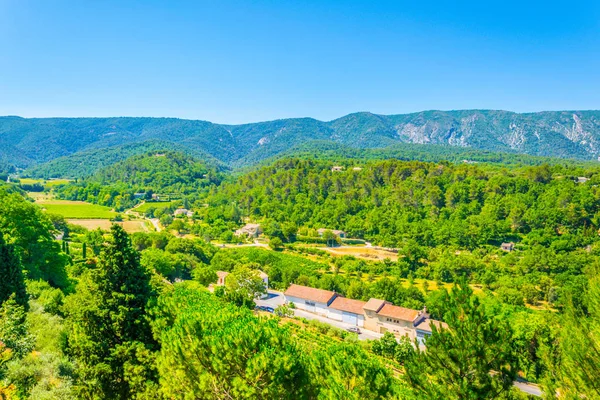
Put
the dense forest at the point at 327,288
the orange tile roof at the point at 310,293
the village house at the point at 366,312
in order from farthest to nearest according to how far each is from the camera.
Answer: the orange tile roof at the point at 310,293 < the village house at the point at 366,312 < the dense forest at the point at 327,288

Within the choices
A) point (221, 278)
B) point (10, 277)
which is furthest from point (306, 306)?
point (10, 277)

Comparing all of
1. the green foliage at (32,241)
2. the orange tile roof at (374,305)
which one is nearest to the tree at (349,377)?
the green foliage at (32,241)

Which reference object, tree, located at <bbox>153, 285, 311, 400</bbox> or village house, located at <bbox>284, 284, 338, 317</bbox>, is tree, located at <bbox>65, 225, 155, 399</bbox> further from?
village house, located at <bbox>284, 284, 338, 317</bbox>

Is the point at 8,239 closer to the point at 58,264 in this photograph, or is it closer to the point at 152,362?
the point at 58,264

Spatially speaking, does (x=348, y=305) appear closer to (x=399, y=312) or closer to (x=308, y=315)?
(x=308, y=315)

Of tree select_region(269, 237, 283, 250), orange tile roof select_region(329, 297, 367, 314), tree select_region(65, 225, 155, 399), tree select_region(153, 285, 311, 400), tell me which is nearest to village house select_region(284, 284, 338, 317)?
orange tile roof select_region(329, 297, 367, 314)

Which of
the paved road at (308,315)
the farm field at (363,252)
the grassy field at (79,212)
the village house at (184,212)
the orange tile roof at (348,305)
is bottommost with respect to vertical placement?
the farm field at (363,252)

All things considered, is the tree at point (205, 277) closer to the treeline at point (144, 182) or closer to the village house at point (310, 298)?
the village house at point (310, 298)

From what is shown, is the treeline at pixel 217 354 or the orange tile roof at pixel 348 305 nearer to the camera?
the treeline at pixel 217 354
